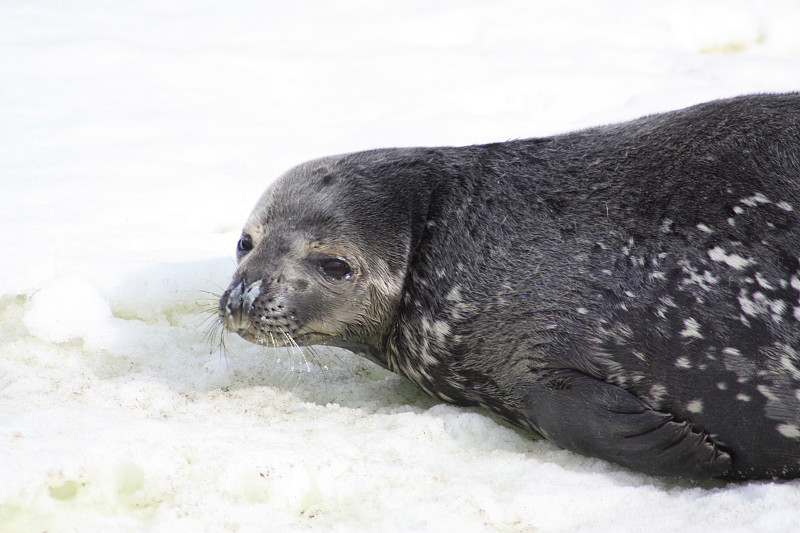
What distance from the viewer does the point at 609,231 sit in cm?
275

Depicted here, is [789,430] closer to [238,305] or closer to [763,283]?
[763,283]

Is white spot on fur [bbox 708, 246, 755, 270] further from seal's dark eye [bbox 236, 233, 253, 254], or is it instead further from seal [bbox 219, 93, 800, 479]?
seal's dark eye [bbox 236, 233, 253, 254]

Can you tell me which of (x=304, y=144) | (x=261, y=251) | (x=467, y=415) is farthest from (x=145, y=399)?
(x=304, y=144)

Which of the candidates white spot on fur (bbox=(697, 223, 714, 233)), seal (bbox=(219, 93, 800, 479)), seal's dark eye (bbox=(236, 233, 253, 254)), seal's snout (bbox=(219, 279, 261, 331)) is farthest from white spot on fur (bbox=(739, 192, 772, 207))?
seal's dark eye (bbox=(236, 233, 253, 254))

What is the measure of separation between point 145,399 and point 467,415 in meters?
1.14

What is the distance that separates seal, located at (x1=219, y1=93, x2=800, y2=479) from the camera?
2.58 m

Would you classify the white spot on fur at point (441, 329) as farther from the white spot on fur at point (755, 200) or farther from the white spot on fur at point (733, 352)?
the white spot on fur at point (755, 200)

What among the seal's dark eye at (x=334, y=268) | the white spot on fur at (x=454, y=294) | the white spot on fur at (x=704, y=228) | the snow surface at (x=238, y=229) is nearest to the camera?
the snow surface at (x=238, y=229)

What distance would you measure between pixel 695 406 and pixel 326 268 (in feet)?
4.51

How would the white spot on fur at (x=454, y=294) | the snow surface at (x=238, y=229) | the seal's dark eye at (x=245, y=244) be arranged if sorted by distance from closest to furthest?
the snow surface at (x=238, y=229) → the white spot on fur at (x=454, y=294) → the seal's dark eye at (x=245, y=244)

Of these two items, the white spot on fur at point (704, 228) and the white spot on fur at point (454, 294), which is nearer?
the white spot on fur at point (704, 228)

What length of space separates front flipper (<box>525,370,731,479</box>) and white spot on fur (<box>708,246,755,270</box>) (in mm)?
515

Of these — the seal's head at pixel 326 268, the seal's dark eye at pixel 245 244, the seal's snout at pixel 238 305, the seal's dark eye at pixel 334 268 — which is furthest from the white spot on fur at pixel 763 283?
the seal's dark eye at pixel 245 244

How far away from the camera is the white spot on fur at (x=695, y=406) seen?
2605 mm
